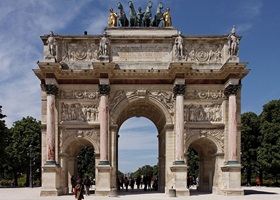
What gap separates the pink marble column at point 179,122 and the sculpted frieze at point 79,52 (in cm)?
662

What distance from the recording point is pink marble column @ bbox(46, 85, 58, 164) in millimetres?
28520

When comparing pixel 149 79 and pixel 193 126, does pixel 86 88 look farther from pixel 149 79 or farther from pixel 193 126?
pixel 193 126

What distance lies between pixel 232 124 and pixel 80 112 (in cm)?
1099

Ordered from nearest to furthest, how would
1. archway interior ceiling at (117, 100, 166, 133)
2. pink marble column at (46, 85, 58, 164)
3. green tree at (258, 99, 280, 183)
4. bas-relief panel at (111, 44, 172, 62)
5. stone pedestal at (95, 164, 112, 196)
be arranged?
stone pedestal at (95, 164, 112, 196) → pink marble column at (46, 85, 58, 164) → bas-relief panel at (111, 44, 172, 62) → archway interior ceiling at (117, 100, 166, 133) → green tree at (258, 99, 280, 183)

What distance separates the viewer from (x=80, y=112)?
30.2 m

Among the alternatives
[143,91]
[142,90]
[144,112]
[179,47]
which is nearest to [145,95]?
[143,91]

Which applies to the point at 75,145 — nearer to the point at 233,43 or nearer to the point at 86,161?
the point at 233,43

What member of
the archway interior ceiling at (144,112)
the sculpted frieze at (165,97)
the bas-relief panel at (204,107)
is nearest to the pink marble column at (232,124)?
the bas-relief panel at (204,107)

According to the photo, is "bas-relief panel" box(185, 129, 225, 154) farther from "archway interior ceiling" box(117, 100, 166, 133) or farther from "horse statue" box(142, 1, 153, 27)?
"horse statue" box(142, 1, 153, 27)

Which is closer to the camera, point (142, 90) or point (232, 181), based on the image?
point (232, 181)

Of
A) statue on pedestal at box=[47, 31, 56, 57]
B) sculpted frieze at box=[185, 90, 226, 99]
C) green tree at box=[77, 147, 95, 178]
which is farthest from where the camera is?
green tree at box=[77, 147, 95, 178]

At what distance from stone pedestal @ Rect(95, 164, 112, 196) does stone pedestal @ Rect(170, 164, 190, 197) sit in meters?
4.47

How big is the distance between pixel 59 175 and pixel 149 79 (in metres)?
9.48

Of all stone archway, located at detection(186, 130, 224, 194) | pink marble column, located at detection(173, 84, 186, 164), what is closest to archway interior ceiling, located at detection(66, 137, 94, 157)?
pink marble column, located at detection(173, 84, 186, 164)
